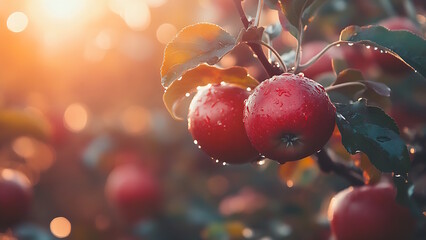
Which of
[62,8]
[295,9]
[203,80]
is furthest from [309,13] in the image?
[62,8]

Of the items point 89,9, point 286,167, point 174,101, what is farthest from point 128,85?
point 174,101

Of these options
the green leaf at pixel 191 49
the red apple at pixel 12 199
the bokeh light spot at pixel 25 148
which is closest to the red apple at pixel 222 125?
the green leaf at pixel 191 49

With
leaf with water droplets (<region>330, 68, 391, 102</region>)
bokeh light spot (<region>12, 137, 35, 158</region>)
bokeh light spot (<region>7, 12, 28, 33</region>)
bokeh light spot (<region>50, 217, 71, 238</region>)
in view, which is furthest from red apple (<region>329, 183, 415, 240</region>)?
bokeh light spot (<region>12, 137, 35, 158</region>)

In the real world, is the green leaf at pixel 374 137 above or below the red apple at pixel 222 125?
below

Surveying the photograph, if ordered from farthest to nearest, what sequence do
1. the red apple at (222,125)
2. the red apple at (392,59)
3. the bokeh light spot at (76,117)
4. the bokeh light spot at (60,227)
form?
the bokeh light spot at (76,117)
the bokeh light spot at (60,227)
the red apple at (392,59)
the red apple at (222,125)

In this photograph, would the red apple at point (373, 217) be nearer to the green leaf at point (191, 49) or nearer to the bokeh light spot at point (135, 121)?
the green leaf at point (191, 49)

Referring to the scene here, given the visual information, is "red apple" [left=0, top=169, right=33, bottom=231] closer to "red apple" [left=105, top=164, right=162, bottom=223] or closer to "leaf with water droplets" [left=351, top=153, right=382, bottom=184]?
"red apple" [left=105, top=164, right=162, bottom=223]
